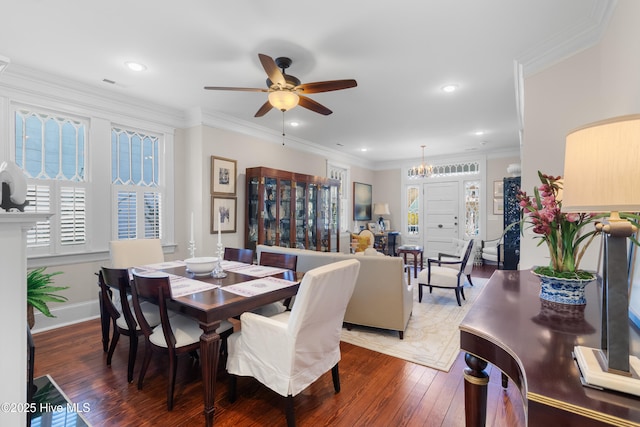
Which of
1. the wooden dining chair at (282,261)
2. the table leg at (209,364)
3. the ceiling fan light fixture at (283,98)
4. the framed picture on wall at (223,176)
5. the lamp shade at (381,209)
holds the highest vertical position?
the ceiling fan light fixture at (283,98)

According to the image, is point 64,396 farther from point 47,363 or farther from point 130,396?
point 47,363

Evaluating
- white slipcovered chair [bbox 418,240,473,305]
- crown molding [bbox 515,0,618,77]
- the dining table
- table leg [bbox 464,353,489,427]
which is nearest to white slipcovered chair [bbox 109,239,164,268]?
the dining table

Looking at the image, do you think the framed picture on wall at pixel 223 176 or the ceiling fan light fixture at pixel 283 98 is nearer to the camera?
the ceiling fan light fixture at pixel 283 98

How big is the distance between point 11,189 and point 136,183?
2.81 metres

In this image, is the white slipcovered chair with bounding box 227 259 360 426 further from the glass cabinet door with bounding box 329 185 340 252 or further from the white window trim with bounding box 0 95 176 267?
the glass cabinet door with bounding box 329 185 340 252

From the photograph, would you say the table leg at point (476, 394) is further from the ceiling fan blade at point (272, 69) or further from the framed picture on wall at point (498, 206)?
the framed picture on wall at point (498, 206)

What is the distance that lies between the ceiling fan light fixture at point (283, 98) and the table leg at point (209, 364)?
1.89 meters

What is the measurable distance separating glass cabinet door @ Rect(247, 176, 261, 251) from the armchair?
468 centimetres

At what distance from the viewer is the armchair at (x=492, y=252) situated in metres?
5.98

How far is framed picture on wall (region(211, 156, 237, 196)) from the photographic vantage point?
432 centimetres

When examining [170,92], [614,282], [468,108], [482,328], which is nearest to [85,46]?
[170,92]

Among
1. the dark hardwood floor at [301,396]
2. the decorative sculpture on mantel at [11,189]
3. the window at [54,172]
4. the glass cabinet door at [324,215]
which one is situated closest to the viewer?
the decorative sculpture on mantel at [11,189]

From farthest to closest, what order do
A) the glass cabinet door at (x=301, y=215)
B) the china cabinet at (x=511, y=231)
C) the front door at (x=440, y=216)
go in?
the front door at (x=440, y=216) < the glass cabinet door at (x=301, y=215) < the china cabinet at (x=511, y=231)

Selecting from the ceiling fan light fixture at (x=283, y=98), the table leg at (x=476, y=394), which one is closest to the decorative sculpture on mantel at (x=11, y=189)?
the ceiling fan light fixture at (x=283, y=98)
